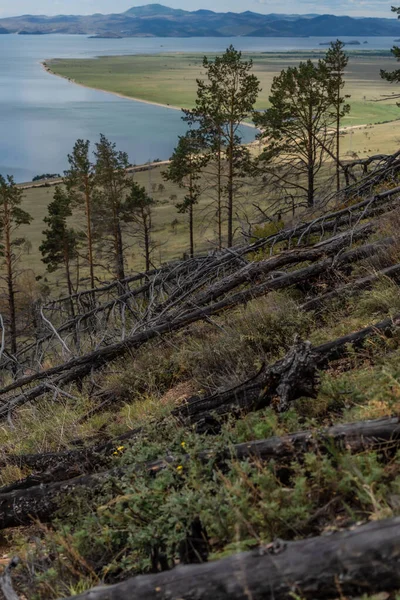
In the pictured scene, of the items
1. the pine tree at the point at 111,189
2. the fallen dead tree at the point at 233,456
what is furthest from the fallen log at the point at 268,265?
the pine tree at the point at 111,189

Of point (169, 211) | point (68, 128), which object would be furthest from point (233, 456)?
point (68, 128)

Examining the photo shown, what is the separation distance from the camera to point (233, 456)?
3.11 m

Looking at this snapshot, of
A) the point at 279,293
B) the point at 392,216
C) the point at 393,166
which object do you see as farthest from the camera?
the point at 393,166

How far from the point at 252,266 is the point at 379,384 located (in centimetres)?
323

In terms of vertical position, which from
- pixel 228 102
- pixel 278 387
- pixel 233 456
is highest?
pixel 228 102

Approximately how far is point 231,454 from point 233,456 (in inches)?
5.0

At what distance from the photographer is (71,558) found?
2.91m

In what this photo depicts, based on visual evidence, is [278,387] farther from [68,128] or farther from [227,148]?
[68,128]

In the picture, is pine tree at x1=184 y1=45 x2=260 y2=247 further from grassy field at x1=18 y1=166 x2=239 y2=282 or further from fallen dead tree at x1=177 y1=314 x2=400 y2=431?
fallen dead tree at x1=177 y1=314 x2=400 y2=431

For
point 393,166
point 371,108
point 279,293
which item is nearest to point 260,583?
point 279,293

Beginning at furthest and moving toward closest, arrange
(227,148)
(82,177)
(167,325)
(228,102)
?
(82,177), (227,148), (228,102), (167,325)

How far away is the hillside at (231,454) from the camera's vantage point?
2094 millimetres

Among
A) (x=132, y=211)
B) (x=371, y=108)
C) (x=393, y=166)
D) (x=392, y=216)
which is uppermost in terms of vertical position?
(x=371, y=108)

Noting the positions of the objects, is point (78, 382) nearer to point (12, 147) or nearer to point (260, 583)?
point (260, 583)
